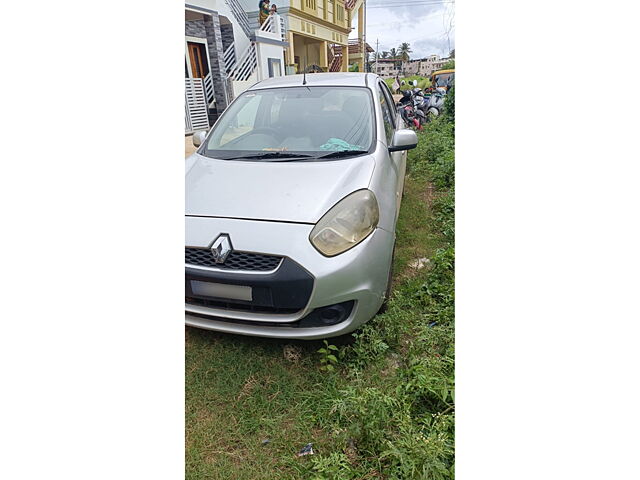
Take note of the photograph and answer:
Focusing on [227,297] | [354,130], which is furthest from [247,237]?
[354,130]

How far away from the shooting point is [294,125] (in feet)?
7.89

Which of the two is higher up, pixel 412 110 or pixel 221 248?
pixel 412 110

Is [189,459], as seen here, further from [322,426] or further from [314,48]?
[314,48]

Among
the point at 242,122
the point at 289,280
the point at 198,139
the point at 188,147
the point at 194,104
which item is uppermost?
the point at 194,104

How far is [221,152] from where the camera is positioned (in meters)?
2.32

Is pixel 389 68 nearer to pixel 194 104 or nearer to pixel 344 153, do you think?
pixel 194 104

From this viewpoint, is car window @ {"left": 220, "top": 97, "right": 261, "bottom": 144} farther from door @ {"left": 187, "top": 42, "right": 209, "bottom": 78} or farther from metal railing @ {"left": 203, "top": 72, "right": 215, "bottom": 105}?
metal railing @ {"left": 203, "top": 72, "right": 215, "bottom": 105}

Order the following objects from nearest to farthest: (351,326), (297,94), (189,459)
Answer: (189,459) → (351,326) → (297,94)

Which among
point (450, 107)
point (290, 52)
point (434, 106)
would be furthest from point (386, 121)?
point (434, 106)

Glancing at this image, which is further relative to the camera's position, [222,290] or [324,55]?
[324,55]

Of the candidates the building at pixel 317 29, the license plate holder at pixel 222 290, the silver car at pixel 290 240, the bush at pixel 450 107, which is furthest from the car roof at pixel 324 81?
the bush at pixel 450 107

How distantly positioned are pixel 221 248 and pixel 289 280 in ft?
1.08

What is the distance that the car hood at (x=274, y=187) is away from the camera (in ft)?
5.50

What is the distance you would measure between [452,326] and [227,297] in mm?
1148
